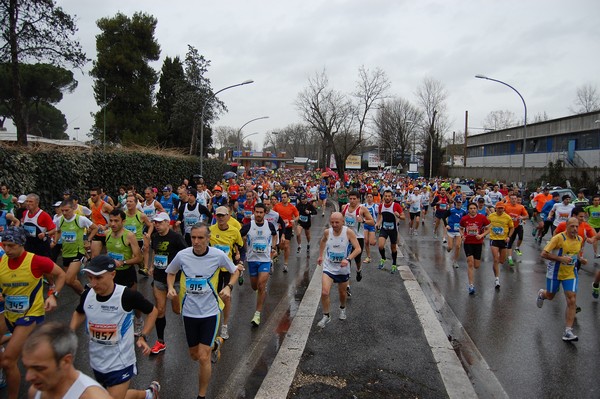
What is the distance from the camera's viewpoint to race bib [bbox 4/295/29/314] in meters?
4.27

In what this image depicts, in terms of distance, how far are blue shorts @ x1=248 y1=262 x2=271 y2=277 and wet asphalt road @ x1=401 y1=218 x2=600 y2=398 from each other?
2.94 meters

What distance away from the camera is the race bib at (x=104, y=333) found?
3.51 m

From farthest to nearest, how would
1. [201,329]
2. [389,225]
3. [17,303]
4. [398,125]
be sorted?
[398,125], [389,225], [201,329], [17,303]

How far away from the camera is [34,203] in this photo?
7035 millimetres

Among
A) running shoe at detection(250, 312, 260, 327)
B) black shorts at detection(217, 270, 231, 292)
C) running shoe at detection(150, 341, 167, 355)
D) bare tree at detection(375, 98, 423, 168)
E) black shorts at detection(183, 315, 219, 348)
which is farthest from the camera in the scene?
bare tree at detection(375, 98, 423, 168)

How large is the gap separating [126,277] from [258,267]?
2.02 metres

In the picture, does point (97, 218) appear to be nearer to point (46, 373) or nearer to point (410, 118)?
point (46, 373)

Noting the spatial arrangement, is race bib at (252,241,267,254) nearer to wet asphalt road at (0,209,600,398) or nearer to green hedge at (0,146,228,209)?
wet asphalt road at (0,209,600,398)

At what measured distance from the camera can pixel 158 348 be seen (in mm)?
5488

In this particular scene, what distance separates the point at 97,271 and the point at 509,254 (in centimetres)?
1155

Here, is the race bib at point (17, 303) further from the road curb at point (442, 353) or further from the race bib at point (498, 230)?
the race bib at point (498, 230)

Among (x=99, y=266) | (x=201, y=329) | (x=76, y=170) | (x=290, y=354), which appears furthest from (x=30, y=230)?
(x=76, y=170)

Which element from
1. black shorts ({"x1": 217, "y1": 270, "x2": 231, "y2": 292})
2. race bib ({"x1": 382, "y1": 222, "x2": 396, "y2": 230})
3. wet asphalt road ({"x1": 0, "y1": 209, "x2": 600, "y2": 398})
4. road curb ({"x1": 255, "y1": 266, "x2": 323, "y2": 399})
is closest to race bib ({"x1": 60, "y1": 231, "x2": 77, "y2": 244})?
wet asphalt road ({"x1": 0, "y1": 209, "x2": 600, "y2": 398})

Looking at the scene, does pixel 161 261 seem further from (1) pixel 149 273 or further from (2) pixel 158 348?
(2) pixel 158 348
